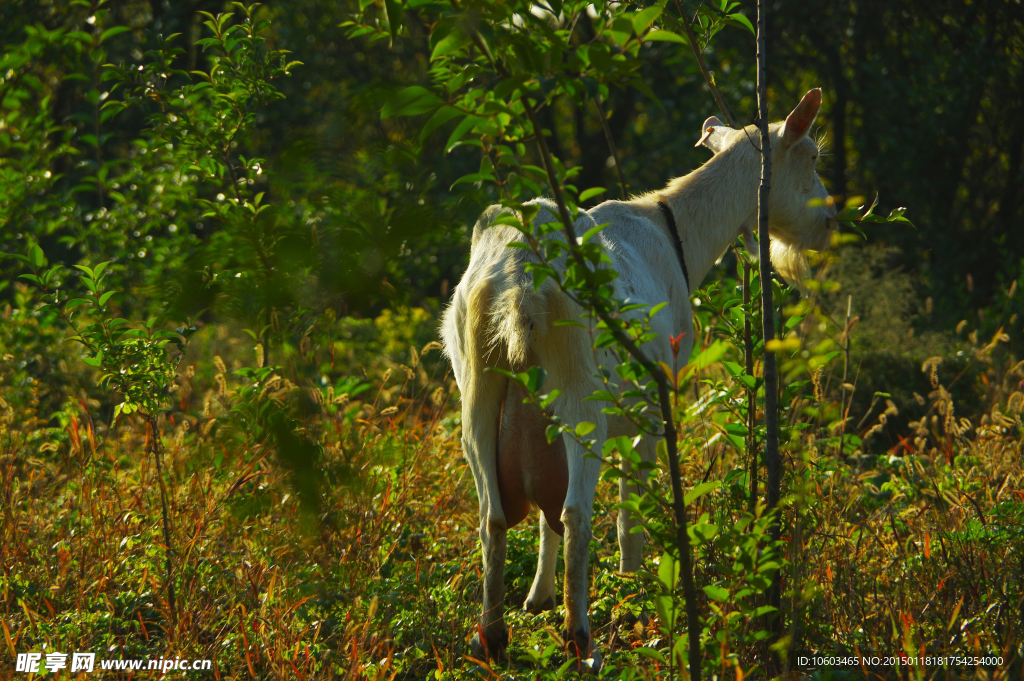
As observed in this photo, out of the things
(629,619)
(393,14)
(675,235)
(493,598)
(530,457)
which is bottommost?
(629,619)

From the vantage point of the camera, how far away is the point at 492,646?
2.87 m

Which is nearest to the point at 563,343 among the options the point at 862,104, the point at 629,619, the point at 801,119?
the point at 629,619

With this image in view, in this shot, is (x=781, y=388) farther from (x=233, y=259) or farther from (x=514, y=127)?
(x=233, y=259)

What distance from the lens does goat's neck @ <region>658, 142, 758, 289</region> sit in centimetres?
376

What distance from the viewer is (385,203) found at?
110cm

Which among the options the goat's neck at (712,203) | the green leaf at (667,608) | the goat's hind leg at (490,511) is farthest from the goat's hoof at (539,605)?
the goat's neck at (712,203)

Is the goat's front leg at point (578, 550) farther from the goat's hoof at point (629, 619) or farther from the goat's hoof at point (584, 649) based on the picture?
the goat's hoof at point (629, 619)

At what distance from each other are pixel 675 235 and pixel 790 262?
39.5 inches

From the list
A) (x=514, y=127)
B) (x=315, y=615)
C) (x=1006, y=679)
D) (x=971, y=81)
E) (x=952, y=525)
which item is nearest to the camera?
(x=514, y=127)

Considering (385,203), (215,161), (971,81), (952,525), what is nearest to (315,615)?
(215,161)

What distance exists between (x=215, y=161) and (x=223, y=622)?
207cm

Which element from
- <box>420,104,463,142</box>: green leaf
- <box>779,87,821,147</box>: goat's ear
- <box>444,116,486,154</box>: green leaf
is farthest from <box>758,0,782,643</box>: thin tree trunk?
<box>420,104,463,142</box>: green leaf

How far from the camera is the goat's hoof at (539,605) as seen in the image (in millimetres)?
3311

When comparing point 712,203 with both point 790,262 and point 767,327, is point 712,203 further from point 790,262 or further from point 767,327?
point 767,327
